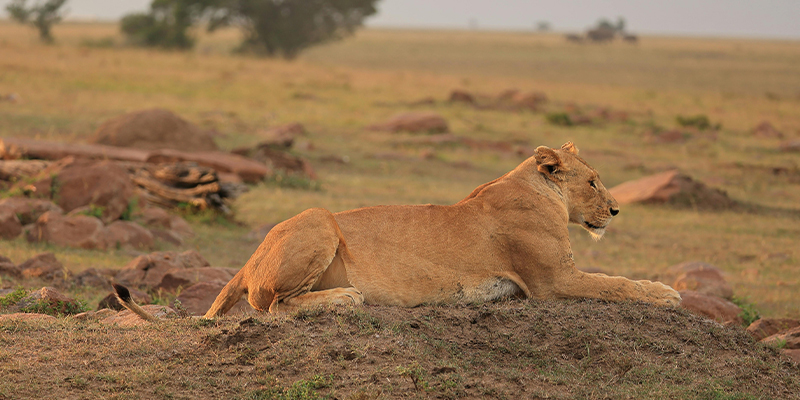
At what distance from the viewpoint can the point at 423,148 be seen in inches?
827

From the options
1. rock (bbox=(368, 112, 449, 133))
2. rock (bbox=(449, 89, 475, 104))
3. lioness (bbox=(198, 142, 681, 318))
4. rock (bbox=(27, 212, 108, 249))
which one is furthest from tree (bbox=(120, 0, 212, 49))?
lioness (bbox=(198, 142, 681, 318))

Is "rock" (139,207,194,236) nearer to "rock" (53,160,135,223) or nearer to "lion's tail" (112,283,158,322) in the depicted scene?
"rock" (53,160,135,223)

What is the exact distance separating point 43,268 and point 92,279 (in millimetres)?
562

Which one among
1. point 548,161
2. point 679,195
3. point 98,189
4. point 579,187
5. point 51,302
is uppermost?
point 548,161

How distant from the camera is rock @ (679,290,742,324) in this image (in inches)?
297

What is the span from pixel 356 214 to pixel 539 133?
19.1 m

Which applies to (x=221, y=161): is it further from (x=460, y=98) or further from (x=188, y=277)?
(x=460, y=98)

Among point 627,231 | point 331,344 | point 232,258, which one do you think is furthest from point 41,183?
point 627,231

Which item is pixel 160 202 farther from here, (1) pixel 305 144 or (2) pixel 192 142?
(1) pixel 305 144

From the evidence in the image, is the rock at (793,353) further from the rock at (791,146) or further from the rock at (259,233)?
the rock at (791,146)

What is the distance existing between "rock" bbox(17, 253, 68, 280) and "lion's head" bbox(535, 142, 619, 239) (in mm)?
5241

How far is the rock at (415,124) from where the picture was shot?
76.0 feet

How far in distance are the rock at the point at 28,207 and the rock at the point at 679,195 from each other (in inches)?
413

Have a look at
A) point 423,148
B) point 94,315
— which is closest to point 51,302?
point 94,315
